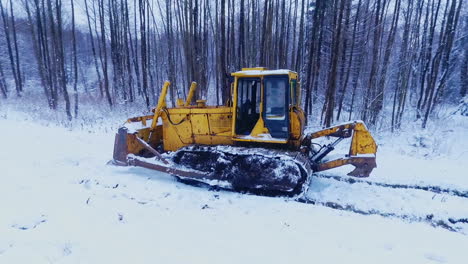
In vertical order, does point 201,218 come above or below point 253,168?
below

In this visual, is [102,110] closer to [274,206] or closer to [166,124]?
[166,124]

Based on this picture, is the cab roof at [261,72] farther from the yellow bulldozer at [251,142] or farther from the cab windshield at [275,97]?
the cab windshield at [275,97]

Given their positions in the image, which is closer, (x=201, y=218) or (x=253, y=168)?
(x=201, y=218)

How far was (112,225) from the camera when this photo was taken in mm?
3770

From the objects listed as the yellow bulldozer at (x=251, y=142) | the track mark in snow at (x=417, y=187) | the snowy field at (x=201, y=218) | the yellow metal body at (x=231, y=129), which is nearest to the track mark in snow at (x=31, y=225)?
the snowy field at (x=201, y=218)

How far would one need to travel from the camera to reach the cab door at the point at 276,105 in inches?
218

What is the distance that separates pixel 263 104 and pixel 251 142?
2.90 ft

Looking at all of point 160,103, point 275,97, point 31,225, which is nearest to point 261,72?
point 275,97

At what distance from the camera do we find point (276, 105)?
5.63 meters

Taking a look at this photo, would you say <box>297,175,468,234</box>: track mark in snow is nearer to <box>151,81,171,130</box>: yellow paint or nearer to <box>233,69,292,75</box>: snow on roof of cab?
<box>233,69,292,75</box>: snow on roof of cab

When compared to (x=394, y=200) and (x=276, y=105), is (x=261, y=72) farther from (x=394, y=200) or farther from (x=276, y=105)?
(x=394, y=200)

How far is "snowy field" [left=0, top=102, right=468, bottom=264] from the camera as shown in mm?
3242

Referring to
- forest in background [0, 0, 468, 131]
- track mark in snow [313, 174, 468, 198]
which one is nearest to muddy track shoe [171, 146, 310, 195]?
track mark in snow [313, 174, 468, 198]

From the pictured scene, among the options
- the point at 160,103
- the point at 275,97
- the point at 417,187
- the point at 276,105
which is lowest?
the point at 417,187
